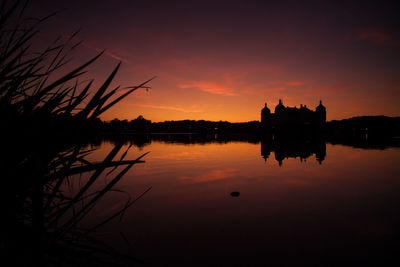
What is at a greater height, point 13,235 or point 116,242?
point 13,235

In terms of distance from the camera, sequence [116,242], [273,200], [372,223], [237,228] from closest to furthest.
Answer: [116,242]
[237,228]
[372,223]
[273,200]

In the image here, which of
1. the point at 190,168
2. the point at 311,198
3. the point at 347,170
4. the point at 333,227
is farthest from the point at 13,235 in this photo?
the point at 347,170

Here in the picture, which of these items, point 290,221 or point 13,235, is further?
point 290,221

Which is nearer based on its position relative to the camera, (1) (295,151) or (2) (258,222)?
(2) (258,222)

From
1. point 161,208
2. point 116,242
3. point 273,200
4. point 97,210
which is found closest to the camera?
point 116,242

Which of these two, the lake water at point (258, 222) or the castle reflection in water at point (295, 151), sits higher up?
the castle reflection in water at point (295, 151)

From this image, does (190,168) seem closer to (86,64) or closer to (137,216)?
(137,216)

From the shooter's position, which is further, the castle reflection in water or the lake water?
the castle reflection in water

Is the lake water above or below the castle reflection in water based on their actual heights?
below

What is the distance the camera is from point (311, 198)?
1222cm

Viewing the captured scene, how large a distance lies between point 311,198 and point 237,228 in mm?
6255

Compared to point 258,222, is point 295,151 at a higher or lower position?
higher

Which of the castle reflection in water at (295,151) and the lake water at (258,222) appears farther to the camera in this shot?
the castle reflection in water at (295,151)

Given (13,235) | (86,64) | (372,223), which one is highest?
(86,64)
